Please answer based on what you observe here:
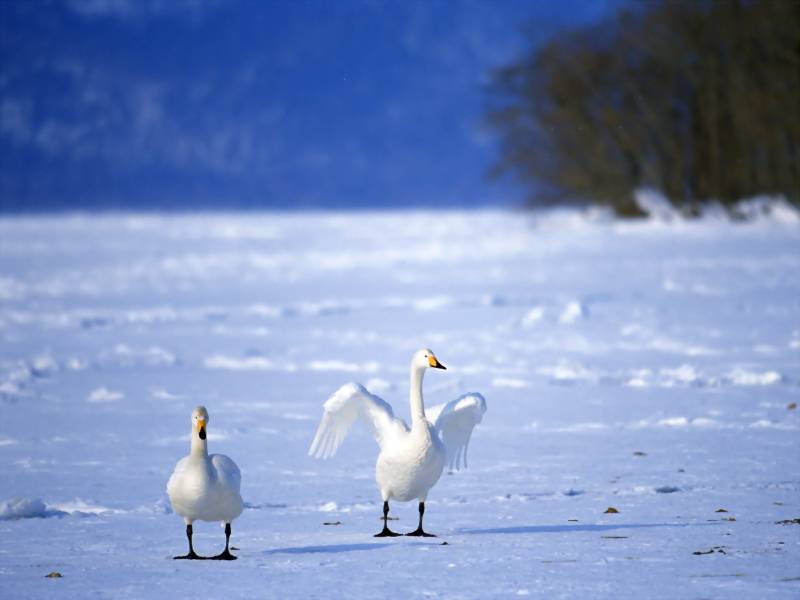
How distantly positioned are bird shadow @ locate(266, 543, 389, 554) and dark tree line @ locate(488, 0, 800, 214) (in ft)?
117

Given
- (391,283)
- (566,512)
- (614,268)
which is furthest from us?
(614,268)

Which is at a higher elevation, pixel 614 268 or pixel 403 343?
pixel 614 268

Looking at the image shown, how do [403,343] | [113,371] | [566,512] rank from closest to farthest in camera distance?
[566,512], [113,371], [403,343]

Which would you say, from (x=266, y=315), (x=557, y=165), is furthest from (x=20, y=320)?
(x=557, y=165)

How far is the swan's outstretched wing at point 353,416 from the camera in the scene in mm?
7197

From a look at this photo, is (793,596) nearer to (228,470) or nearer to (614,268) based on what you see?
(228,470)

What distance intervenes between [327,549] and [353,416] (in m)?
1.10

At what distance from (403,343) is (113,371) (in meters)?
3.48

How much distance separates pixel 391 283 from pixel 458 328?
7.45 meters

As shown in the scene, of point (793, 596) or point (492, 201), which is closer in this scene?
point (793, 596)

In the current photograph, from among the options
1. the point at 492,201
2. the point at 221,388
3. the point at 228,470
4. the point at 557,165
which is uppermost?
the point at 492,201

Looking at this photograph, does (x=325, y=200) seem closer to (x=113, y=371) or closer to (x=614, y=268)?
(x=614, y=268)

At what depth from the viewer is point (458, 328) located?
1741 cm

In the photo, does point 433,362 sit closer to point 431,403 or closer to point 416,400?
point 416,400
